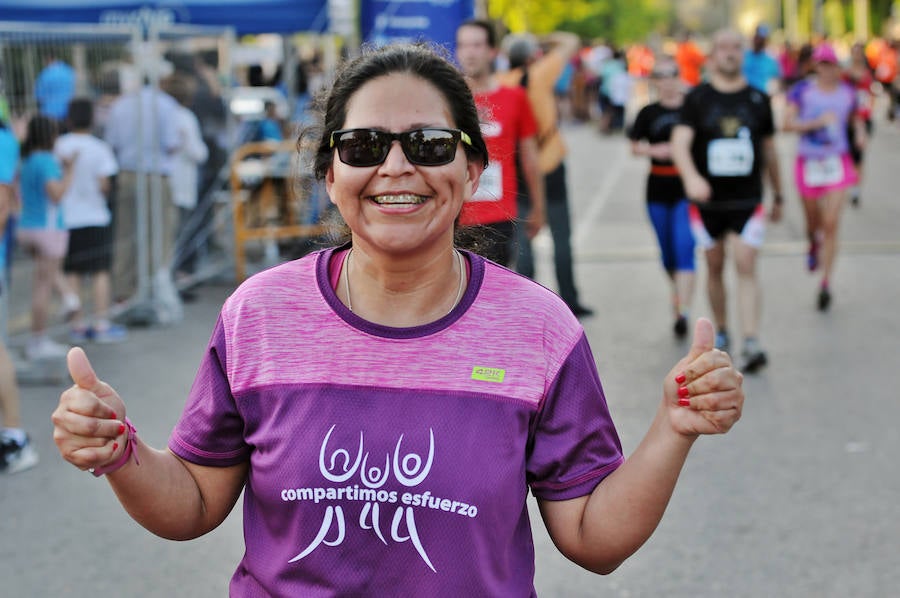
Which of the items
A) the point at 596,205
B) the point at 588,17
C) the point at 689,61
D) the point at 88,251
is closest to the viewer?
the point at 88,251

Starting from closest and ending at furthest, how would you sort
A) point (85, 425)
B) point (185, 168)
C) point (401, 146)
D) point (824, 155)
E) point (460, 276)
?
1. point (85, 425)
2. point (401, 146)
3. point (460, 276)
4. point (824, 155)
5. point (185, 168)

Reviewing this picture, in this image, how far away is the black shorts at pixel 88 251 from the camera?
362 inches

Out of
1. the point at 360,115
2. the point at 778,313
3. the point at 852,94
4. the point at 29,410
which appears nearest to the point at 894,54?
the point at 852,94

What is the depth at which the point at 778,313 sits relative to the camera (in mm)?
9734

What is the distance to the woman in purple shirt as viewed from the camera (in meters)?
2.18

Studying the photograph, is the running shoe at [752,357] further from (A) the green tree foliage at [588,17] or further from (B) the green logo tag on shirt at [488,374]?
(A) the green tree foliage at [588,17]

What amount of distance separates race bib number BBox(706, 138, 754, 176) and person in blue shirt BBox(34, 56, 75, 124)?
13.8 ft

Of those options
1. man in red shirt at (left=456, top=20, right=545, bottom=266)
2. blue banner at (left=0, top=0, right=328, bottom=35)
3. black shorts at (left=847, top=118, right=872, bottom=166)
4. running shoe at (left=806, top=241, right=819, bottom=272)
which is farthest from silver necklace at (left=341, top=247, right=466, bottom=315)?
blue banner at (left=0, top=0, right=328, bottom=35)

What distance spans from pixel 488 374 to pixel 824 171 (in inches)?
333

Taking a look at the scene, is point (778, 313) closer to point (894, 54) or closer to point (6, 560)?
point (6, 560)

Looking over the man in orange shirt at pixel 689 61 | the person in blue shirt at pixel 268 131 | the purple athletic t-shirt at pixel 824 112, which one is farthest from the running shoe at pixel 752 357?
the man in orange shirt at pixel 689 61

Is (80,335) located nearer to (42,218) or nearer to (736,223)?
(42,218)

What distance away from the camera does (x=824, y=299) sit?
32.0ft

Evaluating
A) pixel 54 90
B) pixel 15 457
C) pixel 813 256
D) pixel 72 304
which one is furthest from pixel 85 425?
pixel 813 256
